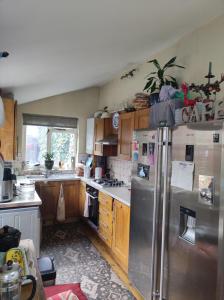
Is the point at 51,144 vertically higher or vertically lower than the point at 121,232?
higher

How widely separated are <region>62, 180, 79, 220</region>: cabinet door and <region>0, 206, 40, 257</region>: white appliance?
5.30 ft

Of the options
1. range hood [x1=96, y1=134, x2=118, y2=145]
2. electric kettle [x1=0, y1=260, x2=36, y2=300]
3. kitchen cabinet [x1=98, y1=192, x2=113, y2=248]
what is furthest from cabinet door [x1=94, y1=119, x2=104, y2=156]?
electric kettle [x1=0, y1=260, x2=36, y2=300]

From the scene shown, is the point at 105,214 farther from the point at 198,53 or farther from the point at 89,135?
the point at 198,53

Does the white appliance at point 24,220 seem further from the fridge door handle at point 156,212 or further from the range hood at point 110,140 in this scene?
the range hood at point 110,140

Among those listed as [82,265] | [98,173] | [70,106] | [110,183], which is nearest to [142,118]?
[110,183]

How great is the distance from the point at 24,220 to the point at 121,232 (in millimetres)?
1132

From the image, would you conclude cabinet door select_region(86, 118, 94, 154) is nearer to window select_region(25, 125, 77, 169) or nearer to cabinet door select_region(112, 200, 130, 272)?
window select_region(25, 125, 77, 169)

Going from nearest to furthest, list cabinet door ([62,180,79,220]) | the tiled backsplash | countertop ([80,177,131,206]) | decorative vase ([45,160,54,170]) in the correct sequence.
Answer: countertop ([80,177,131,206])
the tiled backsplash
cabinet door ([62,180,79,220])
decorative vase ([45,160,54,170])

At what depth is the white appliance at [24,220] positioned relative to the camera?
2.54m

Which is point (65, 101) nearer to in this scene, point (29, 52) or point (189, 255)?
point (29, 52)

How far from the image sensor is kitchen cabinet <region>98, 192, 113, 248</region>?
10.2ft

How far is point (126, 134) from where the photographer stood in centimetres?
329

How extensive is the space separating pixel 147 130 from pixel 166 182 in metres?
0.57

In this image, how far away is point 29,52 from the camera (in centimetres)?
200
